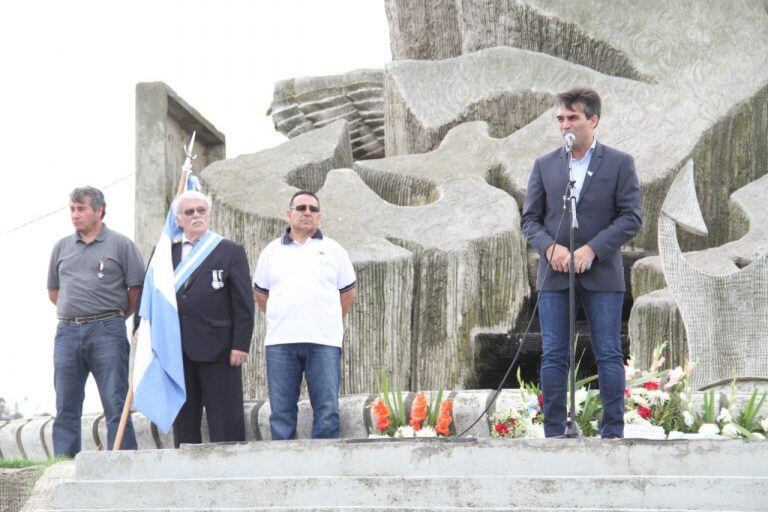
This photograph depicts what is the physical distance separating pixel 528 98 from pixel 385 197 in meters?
1.72

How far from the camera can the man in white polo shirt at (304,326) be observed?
6.71 metres

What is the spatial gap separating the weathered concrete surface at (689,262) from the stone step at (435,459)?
10.1 feet

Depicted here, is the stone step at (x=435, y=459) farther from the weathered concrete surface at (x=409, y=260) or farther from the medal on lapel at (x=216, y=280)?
the weathered concrete surface at (x=409, y=260)

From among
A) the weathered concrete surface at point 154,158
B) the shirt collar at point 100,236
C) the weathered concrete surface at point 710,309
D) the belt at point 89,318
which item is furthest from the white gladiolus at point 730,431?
the weathered concrete surface at point 154,158

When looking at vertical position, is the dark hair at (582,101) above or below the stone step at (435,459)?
above

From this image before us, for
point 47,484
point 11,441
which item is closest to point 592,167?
point 47,484

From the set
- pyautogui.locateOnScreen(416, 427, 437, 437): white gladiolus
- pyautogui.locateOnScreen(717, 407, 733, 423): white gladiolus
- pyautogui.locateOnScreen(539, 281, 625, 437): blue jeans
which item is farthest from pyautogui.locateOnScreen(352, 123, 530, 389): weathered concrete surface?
pyautogui.locateOnScreen(539, 281, 625, 437): blue jeans

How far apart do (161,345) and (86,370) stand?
32.5 inches

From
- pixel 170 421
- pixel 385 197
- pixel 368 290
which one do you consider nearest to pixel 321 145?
pixel 385 197

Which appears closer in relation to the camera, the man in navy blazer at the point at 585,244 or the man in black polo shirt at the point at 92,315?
the man in navy blazer at the point at 585,244

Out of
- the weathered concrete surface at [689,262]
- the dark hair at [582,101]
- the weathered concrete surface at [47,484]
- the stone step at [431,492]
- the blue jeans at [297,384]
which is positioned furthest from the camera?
the weathered concrete surface at [689,262]

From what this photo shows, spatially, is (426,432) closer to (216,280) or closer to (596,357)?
(596,357)

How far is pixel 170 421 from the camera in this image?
22.0 feet

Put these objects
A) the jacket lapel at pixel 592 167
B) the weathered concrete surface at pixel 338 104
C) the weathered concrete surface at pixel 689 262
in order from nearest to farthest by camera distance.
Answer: the jacket lapel at pixel 592 167, the weathered concrete surface at pixel 689 262, the weathered concrete surface at pixel 338 104
